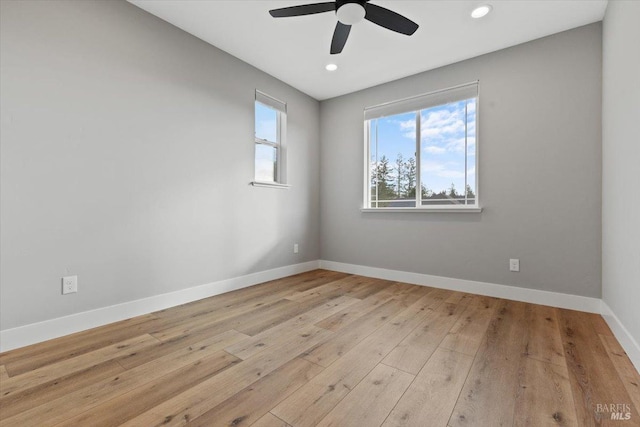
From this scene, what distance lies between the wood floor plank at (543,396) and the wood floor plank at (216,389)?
1112 millimetres

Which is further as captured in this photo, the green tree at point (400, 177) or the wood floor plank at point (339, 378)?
the green tree at point (400, 177)

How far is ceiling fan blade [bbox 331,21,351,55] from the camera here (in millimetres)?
2072

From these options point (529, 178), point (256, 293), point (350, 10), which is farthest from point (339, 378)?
point (529, 178)

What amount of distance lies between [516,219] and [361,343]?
2036mm

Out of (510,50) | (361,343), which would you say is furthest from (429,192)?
(361,343)

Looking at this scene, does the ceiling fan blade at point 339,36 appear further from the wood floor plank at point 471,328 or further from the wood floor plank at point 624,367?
the wood floor plank at point 624,367

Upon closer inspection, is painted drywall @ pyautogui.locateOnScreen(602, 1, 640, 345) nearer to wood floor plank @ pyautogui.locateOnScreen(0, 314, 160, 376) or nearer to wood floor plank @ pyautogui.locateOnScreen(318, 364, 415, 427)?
wood floor plank @ pyautogui.locateOnScreen(318, 364, 415, 427)

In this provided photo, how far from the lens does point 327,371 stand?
1.51 meters

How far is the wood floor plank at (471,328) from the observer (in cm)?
179

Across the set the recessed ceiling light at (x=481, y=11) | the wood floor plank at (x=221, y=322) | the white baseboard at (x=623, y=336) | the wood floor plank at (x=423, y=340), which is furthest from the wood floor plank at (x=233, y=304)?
the recessed ceiling light at (x=481, y=11)

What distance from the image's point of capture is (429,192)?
3332mm

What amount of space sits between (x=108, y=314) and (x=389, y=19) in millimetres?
2982

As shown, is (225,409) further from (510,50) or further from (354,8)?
(510,50)

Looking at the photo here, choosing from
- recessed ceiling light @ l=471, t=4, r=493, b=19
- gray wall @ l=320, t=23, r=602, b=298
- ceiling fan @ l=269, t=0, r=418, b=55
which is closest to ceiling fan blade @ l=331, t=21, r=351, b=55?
ceiling fan @ l=269, t=0, r=418, b=55
